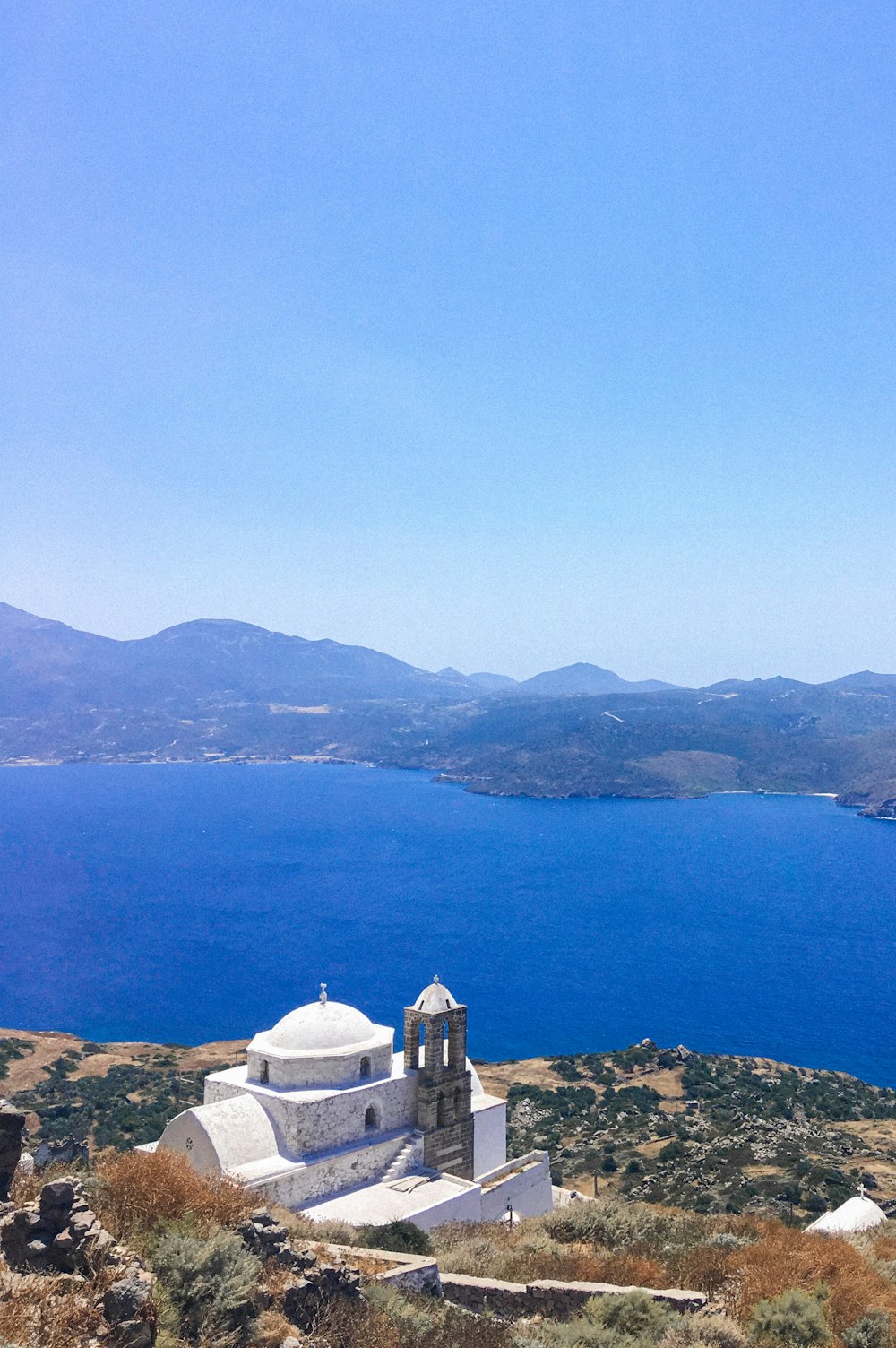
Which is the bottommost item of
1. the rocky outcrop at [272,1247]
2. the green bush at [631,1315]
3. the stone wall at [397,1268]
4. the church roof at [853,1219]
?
the church roof at [853,1219]

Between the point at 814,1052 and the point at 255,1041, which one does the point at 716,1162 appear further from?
the point at 814,1052

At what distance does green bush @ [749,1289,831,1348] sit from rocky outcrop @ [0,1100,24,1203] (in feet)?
20.4

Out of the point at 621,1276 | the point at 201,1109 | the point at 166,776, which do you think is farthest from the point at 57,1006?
the point at 166,776

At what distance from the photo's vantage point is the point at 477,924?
246 feet

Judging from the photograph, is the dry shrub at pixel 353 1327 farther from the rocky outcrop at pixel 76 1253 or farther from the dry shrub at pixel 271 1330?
the rocky outcrop at pixel 76 1253

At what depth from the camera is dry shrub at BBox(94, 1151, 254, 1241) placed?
25.1ft

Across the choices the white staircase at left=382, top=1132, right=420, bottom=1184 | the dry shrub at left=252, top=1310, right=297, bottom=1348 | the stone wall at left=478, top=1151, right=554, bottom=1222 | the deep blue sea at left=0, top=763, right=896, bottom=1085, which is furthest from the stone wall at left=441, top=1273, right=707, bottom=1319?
the deep blue sea at left=0, top=763, right=896, bottom=1085

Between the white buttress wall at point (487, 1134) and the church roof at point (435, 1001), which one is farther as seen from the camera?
the white buttress wall at point (487, 1134)

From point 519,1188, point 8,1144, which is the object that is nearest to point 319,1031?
point 519,1188

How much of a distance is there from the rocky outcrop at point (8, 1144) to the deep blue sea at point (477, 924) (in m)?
43.7

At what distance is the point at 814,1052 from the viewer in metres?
48.2

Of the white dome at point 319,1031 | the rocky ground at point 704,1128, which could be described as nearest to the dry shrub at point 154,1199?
the white dome at point 319,1031

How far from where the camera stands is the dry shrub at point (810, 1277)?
7.95 metres

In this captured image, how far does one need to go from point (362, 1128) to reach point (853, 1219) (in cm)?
818
